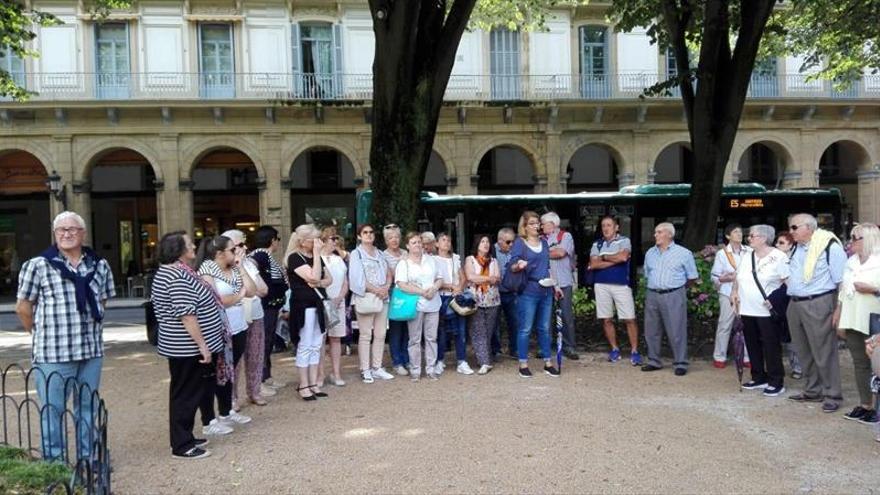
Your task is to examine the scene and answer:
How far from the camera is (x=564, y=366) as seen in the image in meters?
8.48

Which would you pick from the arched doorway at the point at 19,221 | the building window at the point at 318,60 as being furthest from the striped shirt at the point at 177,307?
the arched doorway at the point at 19,221

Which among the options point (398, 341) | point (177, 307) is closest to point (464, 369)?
point (398, 341)

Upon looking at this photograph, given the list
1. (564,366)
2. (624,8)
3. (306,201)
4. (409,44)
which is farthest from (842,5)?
(306,201)

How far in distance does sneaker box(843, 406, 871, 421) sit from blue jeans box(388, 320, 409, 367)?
4.66m

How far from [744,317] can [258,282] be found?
519 cm

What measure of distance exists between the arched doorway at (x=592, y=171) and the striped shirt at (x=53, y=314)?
78.6 ft

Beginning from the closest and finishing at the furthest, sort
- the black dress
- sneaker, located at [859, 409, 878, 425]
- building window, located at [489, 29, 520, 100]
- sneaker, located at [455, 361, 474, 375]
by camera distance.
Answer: sneaker, located at [859, 409, 878, 425] < the black dress < sneaker, located at [455, 361, 474, 375] < building window, located at [489, 29, 520, 100]

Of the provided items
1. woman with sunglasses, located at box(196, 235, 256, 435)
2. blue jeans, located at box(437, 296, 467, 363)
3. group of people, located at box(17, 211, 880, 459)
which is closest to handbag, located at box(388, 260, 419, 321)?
group of people, located at box(17, 211, 880, 459)

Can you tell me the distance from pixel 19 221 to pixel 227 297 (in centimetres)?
2435

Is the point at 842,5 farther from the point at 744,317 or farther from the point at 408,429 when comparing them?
the point at 408,429

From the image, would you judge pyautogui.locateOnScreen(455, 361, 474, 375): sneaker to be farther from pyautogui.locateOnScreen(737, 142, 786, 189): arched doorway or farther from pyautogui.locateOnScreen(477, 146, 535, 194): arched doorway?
pyautogui.locateOnScreen(737, 142, 786, 189): arched doorway

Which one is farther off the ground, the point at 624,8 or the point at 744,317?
the point at 624,8

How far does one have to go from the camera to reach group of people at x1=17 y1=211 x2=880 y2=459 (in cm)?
506

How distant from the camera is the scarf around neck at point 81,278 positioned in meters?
4.87
